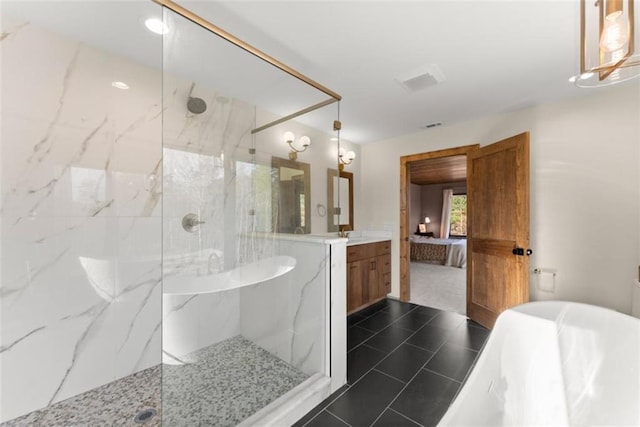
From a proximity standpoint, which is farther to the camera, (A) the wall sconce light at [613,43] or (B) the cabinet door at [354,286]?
(B) the cabinet door at [354,286]

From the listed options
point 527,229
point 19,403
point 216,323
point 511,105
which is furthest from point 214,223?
point 511,105

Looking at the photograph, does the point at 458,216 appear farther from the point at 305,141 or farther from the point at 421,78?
the point at 305,141

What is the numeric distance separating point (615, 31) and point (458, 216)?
799cm

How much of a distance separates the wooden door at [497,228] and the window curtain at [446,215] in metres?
5.19

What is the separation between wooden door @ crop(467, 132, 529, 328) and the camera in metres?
2.42

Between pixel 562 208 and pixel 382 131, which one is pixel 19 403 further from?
pixel 562 208

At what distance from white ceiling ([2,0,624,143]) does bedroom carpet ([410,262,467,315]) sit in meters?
2.65

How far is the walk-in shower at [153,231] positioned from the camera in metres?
1.52

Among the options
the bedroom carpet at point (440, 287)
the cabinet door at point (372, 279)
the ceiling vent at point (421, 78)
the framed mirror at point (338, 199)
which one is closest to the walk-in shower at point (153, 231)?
the framed mirror at point (338, 199)

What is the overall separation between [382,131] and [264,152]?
199cm

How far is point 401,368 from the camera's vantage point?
206cm

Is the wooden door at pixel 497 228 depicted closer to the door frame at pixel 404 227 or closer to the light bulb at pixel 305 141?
the door frame at pixel 404 227

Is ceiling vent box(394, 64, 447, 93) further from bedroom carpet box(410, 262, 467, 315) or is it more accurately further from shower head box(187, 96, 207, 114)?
bedroom carpet box(410, 262, 467, 315)

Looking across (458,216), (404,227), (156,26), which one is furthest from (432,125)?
(458,216)
